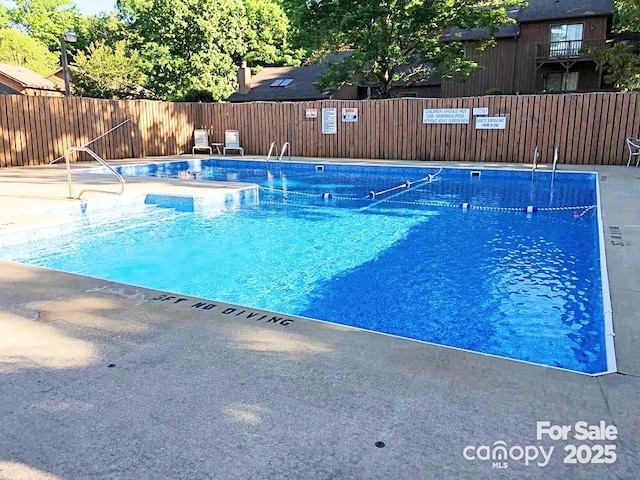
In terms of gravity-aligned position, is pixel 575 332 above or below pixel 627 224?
below

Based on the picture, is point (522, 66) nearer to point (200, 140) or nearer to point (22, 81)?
point (200, 140)

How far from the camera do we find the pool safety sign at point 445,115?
14.0m

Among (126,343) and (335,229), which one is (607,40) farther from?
(126,343)

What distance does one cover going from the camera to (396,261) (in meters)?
5.66

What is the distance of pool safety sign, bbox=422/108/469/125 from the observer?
13953 millimetres

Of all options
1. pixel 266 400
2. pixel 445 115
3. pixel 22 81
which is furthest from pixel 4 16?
pixel 266 400

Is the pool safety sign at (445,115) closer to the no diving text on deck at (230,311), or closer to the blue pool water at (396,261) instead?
the blue pool water at (396,261)

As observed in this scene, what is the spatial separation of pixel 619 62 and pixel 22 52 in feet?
119

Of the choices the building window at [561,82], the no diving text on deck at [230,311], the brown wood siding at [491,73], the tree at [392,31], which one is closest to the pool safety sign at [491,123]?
the tree at [392,31]

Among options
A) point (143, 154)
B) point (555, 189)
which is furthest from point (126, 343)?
point (143, 154)

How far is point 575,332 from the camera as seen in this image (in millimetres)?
3789

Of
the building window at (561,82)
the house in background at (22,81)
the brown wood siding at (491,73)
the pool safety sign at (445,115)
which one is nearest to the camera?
the pool safety sign at (445,115)

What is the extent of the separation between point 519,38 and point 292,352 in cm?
2295

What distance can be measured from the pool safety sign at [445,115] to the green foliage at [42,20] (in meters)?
34.1
